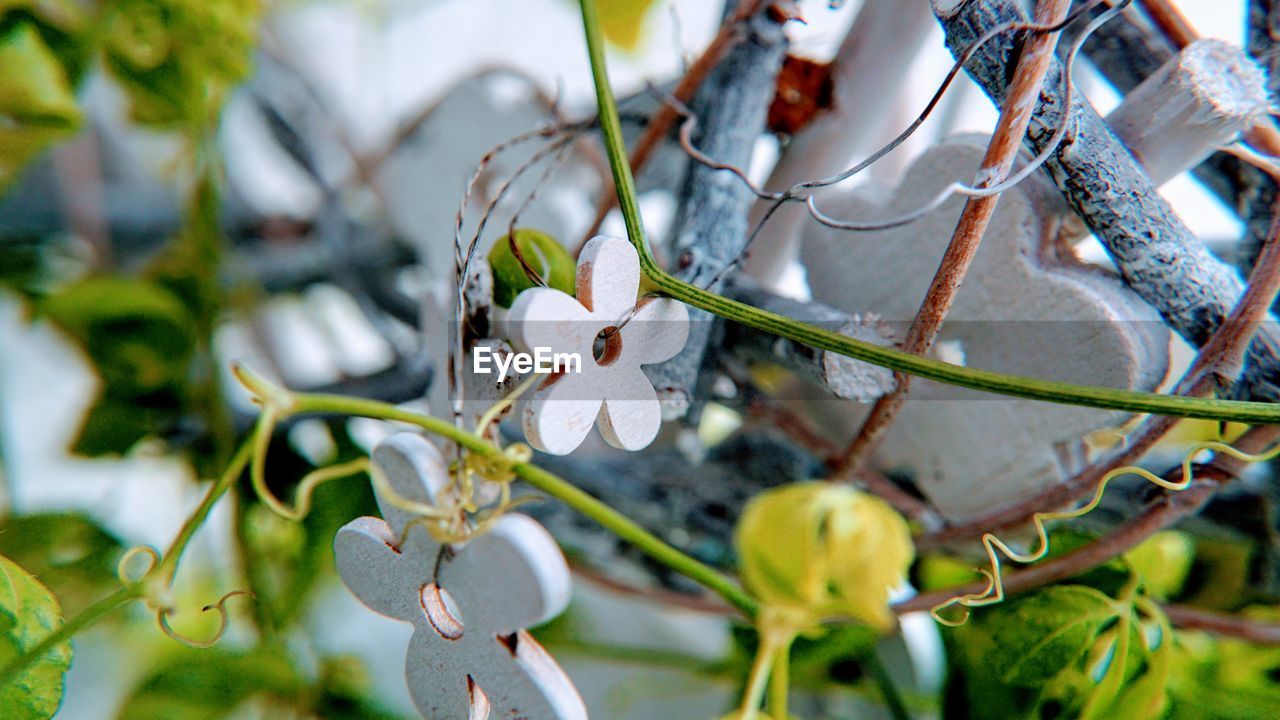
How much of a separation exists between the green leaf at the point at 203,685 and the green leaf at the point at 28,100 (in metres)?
0.21

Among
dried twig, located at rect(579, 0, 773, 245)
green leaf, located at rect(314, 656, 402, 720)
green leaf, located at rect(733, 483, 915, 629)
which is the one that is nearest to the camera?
green leaf, located at rect(733, 483, 915, 629)

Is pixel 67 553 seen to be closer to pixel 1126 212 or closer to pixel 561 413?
pixel 561 413

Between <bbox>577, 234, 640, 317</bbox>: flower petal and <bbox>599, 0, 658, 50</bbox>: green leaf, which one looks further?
<bbox>599, 0, 658, 50</bbox>: green leaf

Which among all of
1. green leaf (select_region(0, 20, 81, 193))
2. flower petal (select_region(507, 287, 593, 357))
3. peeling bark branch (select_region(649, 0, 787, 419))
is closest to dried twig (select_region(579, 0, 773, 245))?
peeling bark branch (select_region(649, 0, 787, 419))

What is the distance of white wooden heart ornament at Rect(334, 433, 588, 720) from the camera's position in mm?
153

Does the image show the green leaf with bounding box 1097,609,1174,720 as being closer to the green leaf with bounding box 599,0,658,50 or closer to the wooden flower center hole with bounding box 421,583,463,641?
the wooden flower center hole with bounding box 421,583,463,641

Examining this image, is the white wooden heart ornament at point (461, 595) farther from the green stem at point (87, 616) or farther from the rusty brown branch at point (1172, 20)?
the rusty brown branch at point (1172, 20)

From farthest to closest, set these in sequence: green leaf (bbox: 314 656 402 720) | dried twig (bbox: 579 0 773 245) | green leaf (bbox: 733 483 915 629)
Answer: green leaf (bbox: 314 656 402 720), dried twig (bbox: 579 0 773 245), green leaf (bbox: 733 483 915 629)

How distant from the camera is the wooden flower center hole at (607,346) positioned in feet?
0.60

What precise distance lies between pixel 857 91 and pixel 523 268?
0.14m

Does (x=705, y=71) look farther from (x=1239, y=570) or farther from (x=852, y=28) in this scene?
(x=1239, y=570)

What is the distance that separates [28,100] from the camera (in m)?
0.28

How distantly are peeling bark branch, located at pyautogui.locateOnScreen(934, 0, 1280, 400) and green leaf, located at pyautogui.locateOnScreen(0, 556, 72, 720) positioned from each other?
26 cm

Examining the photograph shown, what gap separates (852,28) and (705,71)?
6 centimetres
